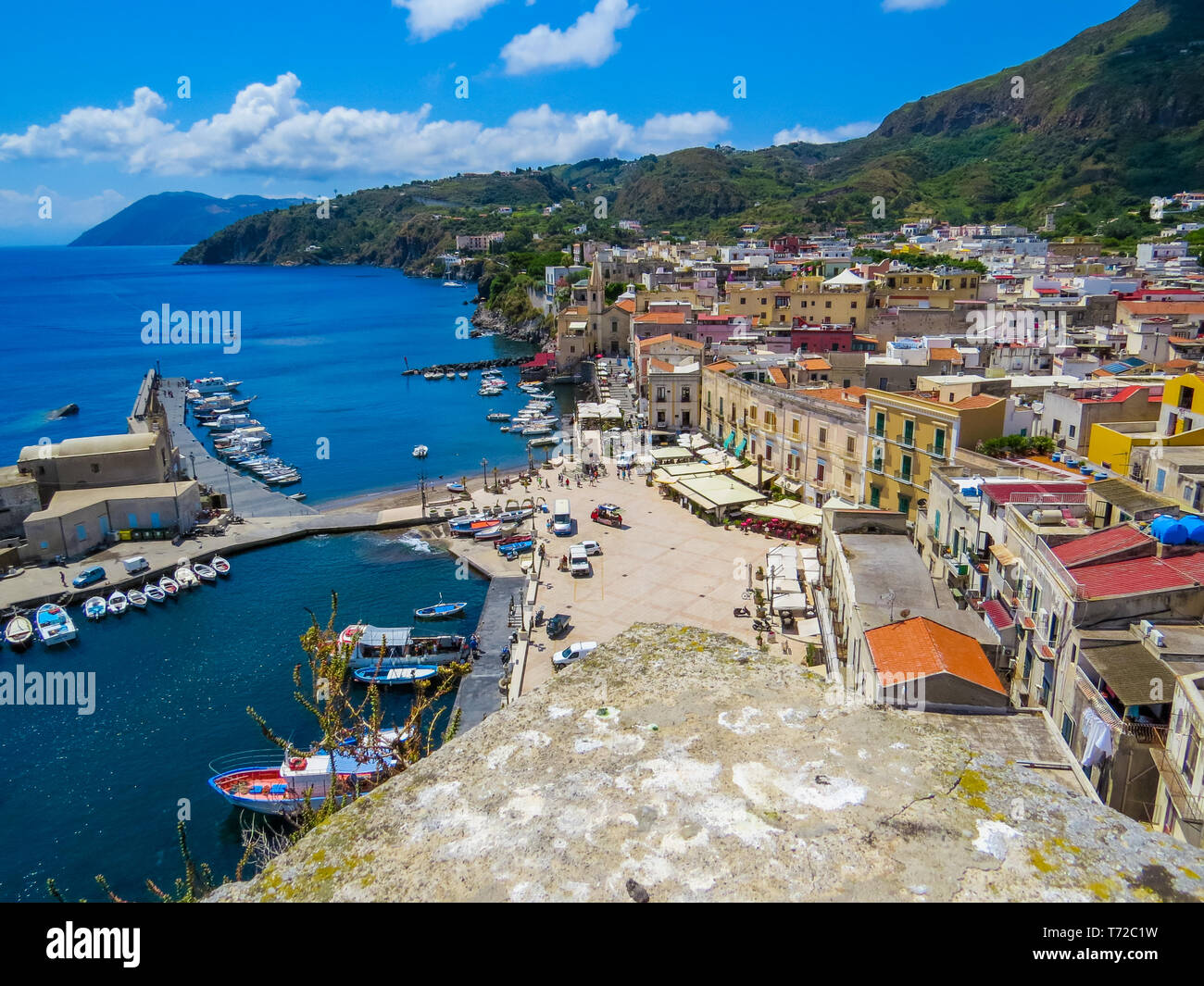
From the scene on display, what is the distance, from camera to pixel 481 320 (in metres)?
133

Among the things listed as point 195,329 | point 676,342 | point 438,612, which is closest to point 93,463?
point 438,612

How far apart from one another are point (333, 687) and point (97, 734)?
2095 centimetres

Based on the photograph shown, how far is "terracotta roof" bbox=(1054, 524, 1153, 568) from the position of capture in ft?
55.2

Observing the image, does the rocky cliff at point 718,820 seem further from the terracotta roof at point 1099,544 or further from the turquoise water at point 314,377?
the turquoise water at point 314,377

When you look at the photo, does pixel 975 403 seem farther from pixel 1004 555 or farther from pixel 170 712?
pixel 170 712

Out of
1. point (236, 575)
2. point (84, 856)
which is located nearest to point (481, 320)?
point (236, 575)

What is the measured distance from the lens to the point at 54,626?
32531mm

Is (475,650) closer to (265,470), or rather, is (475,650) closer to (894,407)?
(894,407)

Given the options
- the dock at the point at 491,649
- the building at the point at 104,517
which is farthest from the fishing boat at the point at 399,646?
the building at the point at 104,517

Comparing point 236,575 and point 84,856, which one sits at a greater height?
point 236,575

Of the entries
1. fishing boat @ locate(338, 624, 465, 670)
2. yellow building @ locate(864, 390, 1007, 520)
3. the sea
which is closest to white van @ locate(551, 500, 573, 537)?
the sea

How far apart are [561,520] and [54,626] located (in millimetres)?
21450

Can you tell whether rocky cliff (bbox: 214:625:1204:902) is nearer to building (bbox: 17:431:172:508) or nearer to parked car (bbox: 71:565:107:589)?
parked car (bbox: 71:565:107:589)
